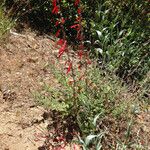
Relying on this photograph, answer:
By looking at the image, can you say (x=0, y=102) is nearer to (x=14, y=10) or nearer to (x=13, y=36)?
(x=13, y=36)

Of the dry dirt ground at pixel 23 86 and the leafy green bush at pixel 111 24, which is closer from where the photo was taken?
the dry dirt ground at pixel 23 86

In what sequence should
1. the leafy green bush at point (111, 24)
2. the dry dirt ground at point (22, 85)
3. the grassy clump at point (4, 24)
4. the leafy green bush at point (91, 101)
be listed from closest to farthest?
1. the dry dirt ground at point (22, 85)
2. the leafy green bush at point (91, 101)
3. the grassy clump at point (4, 24)
4. the leafy green bush at point (111, 24)

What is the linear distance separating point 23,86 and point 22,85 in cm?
2

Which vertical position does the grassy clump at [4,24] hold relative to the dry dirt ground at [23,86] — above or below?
above

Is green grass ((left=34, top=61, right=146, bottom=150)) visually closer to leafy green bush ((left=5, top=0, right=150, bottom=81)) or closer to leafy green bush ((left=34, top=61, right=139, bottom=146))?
leafy green bush ((left=34, top=61, right=139, bottom=146))

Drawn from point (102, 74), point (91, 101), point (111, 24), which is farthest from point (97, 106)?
point (111, 24)

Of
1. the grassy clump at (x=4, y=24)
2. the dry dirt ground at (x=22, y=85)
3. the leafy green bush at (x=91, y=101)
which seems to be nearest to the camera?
the dry dirt ground at (x=22, y=85)

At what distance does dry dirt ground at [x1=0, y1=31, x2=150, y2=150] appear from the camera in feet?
13.0

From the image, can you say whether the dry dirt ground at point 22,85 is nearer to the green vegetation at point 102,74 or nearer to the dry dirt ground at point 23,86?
the dry dirt ground at point 23,86

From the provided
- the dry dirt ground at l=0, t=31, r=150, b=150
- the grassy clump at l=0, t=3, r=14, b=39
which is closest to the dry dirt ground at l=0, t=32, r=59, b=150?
the dry dirt ground at l=0, t=31, r=150, b=150

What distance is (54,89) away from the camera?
4410 millimetres

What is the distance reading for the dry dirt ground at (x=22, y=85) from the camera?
3.96 meters

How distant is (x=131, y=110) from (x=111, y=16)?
153cm

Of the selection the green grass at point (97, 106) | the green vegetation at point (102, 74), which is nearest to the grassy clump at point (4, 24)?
the green vegetation at point (102, 74)
